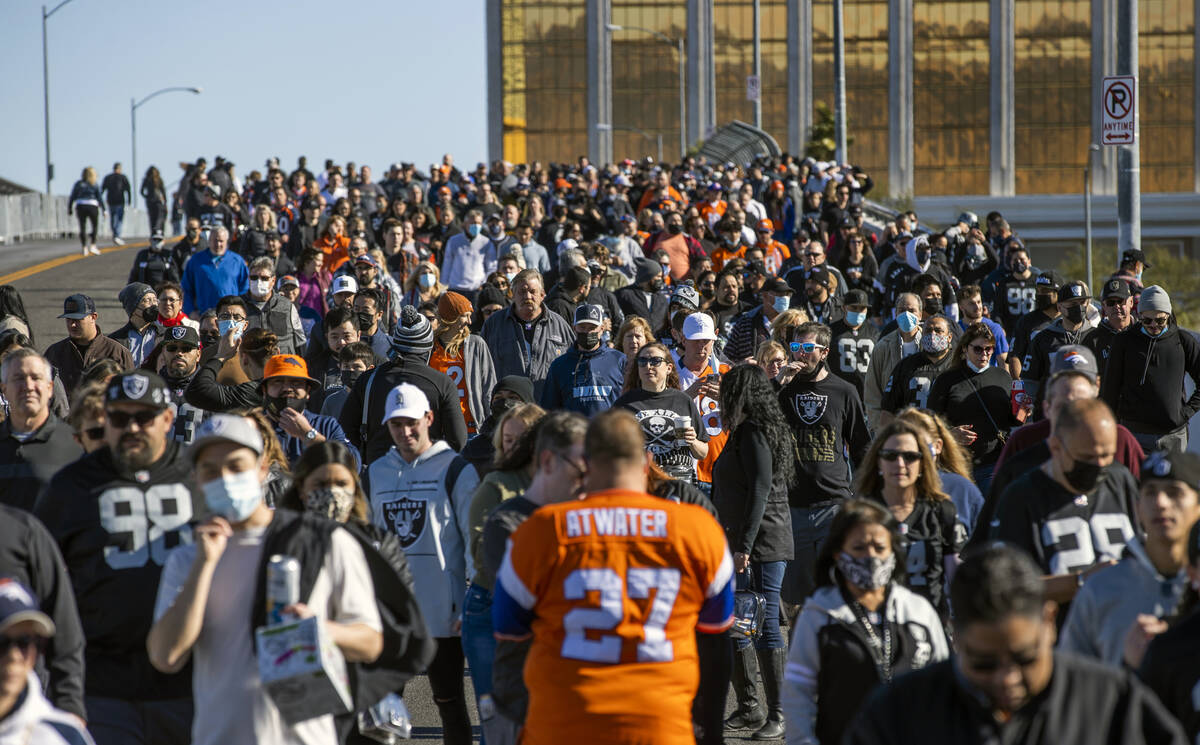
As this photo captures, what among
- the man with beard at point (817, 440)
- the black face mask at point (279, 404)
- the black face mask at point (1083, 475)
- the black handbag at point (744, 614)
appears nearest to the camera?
the black face mask at point (1083, 475)

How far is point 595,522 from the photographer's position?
4914mm

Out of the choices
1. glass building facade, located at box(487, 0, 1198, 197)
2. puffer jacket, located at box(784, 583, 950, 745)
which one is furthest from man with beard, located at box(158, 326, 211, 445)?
glass building facade, located at box(487, 0, 1198, 197)

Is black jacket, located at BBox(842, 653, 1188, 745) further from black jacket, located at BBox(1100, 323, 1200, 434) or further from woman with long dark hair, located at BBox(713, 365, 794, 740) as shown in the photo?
black jacket, located at BBox(1100, 323, 1200, 434)

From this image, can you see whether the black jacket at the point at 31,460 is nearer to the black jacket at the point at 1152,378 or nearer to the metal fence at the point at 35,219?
the black jacket at the point at 1152,378

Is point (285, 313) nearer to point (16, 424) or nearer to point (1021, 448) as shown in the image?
point (16, 424)

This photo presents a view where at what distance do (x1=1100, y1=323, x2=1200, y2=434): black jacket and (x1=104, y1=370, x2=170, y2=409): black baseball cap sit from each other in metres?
7.46

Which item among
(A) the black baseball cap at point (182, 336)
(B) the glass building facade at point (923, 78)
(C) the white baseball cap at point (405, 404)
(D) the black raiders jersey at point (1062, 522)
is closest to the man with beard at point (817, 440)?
(C) the white baseball cap at point (405, 404)

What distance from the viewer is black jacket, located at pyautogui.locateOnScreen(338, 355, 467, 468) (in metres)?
9.27

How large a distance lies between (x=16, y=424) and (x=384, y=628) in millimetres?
3087

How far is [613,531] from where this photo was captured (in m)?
4.91

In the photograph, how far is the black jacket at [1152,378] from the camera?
11.1m

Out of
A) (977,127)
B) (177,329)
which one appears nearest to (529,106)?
(977,127)

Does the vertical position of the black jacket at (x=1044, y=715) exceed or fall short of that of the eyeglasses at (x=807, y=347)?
it falls short

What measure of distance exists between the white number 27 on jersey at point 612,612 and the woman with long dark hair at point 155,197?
30544mm
